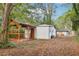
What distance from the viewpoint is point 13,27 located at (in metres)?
1.75

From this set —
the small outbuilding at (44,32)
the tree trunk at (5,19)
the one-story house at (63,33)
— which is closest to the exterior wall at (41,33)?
the small outbuilding at (44,32)

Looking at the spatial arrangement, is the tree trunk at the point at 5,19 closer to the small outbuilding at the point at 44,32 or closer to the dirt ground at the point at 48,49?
the dirt ground at the point at 48,49

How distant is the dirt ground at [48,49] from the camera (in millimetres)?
1739

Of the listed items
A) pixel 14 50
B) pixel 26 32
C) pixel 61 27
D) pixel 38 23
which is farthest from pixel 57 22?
pixel 14 50

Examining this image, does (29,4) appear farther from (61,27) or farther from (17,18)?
(61,27)

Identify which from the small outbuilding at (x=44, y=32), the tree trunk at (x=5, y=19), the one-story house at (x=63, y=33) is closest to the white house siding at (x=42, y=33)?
the small outbuilding at (x=44, y=32)

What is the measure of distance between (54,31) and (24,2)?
1.23 ft

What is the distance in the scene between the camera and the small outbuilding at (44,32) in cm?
176

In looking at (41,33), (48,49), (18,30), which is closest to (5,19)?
(18,30)

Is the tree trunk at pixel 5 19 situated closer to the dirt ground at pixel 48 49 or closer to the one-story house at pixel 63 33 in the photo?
the dirt ground at pixel 48 49

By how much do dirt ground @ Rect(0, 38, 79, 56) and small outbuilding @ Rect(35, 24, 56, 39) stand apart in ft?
0.15

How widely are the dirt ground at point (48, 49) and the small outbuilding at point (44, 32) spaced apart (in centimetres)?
4

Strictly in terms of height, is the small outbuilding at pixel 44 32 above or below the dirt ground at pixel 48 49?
above

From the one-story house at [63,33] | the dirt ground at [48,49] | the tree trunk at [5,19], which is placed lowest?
the dirt ground at [48,49]
